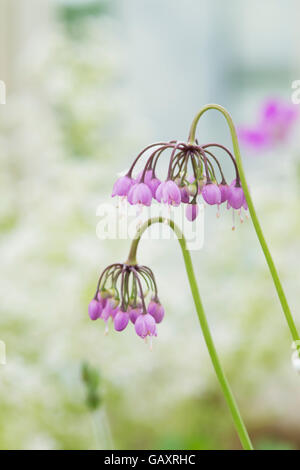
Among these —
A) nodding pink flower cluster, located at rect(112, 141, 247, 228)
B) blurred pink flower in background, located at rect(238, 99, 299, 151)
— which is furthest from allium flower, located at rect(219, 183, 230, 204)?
blurred pink flower in background, located at rect(238, 99, 299, 151)

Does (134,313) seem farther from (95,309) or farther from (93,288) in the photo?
(93,288)

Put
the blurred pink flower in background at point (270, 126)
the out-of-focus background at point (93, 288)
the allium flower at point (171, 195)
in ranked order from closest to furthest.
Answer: the allium flower at point (171, 195) < the out-of-focus background at point (93, 288) < the blurred pink flower in background at point (270, 126)

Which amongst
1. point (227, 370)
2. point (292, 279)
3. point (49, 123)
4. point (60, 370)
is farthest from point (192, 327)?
point (49, 123)

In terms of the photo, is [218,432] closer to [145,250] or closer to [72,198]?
→ [145,250]

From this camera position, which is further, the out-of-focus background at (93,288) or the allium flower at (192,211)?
the out-of-focus background at (93,288)

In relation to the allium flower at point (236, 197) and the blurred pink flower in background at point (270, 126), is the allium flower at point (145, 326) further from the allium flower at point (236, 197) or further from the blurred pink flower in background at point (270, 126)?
the blurred pink flower in background at point (270, 126)

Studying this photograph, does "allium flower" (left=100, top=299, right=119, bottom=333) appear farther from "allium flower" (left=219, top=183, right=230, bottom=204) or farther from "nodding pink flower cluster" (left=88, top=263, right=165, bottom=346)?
"allium flower" (left=219, top=183, right=230, bottom=204)

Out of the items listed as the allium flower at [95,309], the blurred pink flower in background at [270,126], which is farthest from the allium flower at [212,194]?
the blurred pink flower in background at [270,126]
